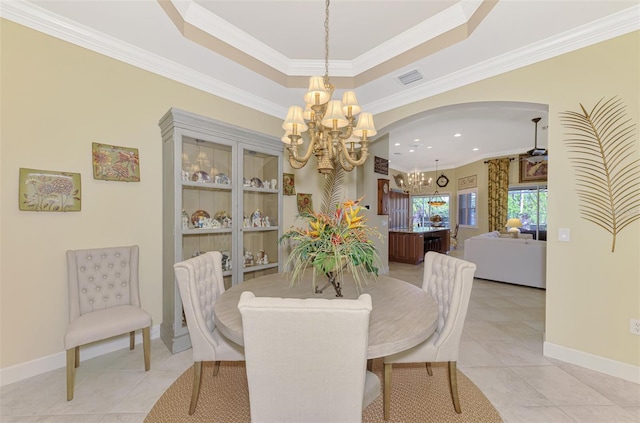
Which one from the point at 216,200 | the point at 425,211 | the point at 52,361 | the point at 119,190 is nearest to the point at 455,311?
the point at 216,200

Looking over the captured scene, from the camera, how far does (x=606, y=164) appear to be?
7.21ft

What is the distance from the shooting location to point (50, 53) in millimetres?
2172

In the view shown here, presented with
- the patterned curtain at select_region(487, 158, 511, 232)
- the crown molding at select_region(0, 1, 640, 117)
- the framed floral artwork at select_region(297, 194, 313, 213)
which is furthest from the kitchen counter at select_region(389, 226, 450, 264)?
the crown molding at select_region(0, 1, 640, 117)

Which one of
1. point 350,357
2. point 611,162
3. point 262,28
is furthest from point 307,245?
point 611,162

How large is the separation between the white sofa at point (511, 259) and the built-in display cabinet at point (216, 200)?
4.19 metres

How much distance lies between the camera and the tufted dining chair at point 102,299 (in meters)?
1.94

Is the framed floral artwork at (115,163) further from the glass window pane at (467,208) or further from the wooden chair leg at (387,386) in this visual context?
the glass window pane at (467,208)

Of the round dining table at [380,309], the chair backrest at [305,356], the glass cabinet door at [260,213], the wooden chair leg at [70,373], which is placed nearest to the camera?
the chair backrest at [305,356]

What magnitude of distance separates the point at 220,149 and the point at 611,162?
140 inches

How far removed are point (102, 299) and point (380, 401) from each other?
2429mm

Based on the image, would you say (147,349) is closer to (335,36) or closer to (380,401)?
(380,401)

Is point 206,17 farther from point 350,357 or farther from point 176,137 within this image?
point 350,357

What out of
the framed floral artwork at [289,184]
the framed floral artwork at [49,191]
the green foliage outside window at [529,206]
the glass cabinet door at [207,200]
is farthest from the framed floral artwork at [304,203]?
the green foliage outside window at [529,206]

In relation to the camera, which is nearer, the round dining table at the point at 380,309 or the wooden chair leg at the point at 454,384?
the round dining table at the point at 380,309
